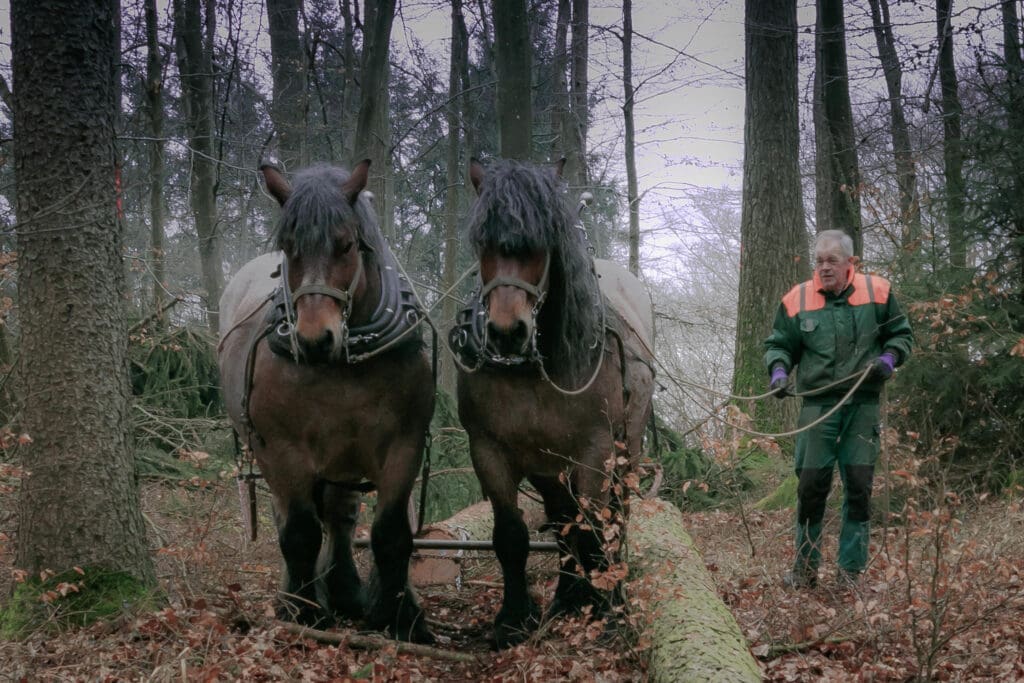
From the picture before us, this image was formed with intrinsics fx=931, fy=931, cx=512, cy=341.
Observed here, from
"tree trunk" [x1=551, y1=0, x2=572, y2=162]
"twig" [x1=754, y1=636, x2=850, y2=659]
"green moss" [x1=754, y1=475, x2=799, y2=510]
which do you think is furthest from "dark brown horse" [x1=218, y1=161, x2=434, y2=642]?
"tree trunk" [x1=551, y1=0, x2=572, y2=162]

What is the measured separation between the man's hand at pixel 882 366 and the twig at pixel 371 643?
8.51ft

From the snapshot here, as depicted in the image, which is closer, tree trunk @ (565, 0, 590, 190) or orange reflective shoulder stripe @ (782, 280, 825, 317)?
orange reflective shoulder stripe @ (782, 280, 825, 317)

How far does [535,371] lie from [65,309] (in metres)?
2.15

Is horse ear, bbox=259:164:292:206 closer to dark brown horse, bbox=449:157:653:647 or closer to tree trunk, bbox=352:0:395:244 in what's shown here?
dark brown horse, bbox=449:157:653:647

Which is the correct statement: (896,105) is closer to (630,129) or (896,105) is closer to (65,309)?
(630,129)

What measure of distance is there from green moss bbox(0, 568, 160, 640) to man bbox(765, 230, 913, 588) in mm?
3388

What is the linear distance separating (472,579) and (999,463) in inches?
166

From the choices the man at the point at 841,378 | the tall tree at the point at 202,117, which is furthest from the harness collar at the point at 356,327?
the tall tree at the point at 202,117

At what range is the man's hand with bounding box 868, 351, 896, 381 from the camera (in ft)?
16.4

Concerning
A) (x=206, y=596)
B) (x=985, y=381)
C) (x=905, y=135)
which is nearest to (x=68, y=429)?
(x=206, y=596)

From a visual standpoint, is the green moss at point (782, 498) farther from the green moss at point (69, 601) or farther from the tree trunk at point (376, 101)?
the green moss at point (69, 601)

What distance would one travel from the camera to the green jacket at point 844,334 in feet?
17.0

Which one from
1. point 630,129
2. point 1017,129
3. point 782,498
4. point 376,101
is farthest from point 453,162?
point 1017,129

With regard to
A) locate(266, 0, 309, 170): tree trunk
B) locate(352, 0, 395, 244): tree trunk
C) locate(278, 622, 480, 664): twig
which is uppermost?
locate(266, 0, 309, 170): tree trunk
